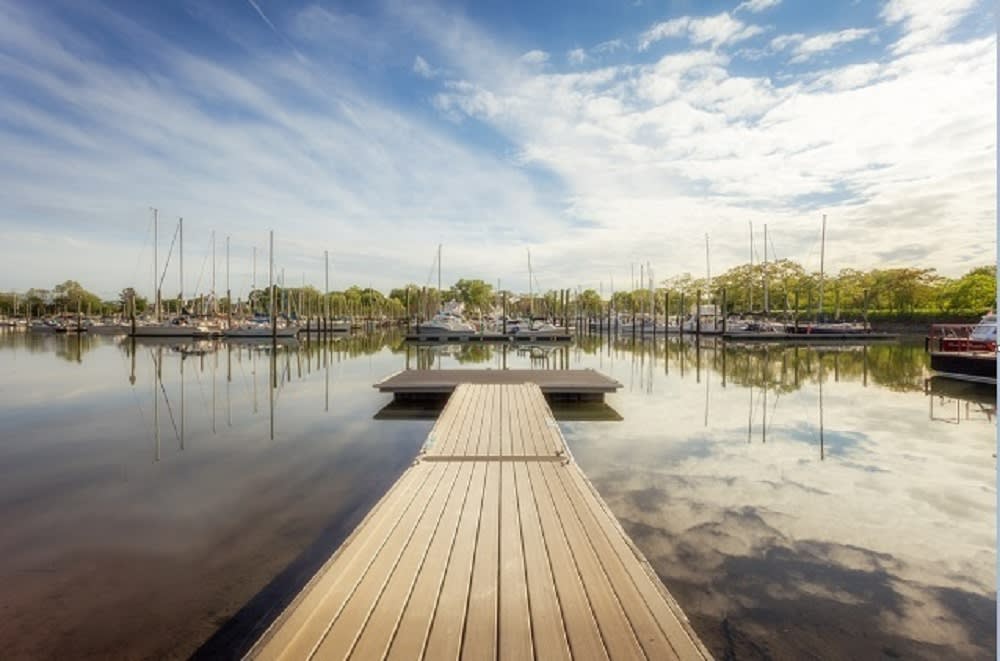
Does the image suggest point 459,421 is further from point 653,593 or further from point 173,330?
point 173,330

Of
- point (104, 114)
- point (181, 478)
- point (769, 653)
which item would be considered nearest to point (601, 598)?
point (769, 653)

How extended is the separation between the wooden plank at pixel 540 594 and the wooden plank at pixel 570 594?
3cm

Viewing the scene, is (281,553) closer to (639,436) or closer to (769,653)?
(769,653)

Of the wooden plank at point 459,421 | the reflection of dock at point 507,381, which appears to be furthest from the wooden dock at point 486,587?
the reflection of dock at point 507,381

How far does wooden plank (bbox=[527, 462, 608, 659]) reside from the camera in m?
2.61

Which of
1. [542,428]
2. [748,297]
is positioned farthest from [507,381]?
[748,297]

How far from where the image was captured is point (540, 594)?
10.5ft

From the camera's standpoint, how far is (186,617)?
4.27m

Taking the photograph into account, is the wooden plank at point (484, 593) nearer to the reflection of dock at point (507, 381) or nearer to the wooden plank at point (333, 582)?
the wooden plank at point (333, 582)

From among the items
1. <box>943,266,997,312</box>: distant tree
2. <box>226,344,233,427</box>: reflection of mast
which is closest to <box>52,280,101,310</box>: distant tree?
<box>226,344,233,427</box>: reflection of mast

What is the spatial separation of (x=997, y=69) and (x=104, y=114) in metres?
31.1

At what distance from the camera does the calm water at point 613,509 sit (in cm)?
422

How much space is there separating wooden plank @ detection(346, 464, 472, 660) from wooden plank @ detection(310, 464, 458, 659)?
2 centimetres

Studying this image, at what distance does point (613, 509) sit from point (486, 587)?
3.79m
